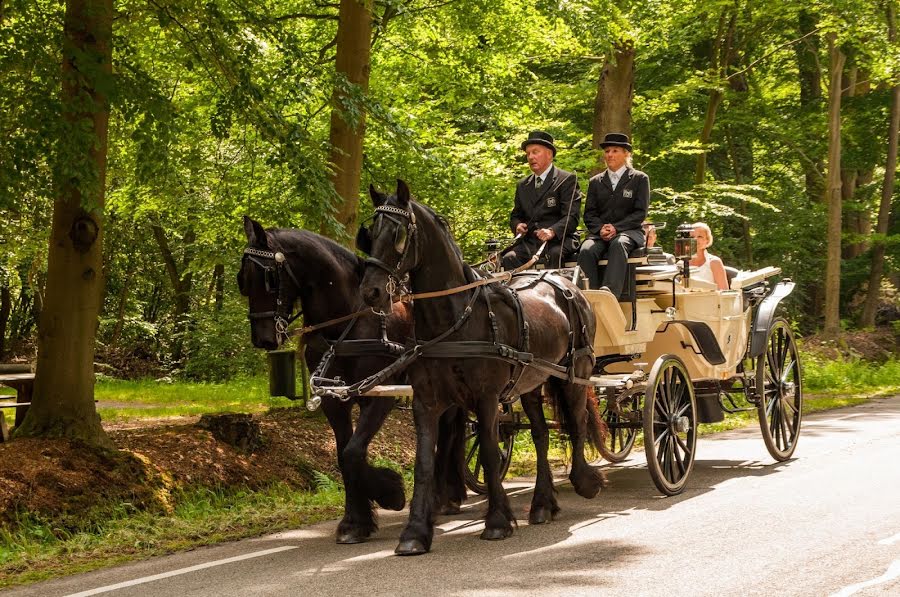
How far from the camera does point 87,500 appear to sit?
855 centimetres

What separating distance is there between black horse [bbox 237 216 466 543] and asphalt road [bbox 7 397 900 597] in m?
0.37

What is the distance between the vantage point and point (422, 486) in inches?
280

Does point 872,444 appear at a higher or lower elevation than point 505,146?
lower

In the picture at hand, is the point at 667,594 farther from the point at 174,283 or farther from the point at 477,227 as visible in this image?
the point at 174,283

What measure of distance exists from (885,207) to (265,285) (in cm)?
2522

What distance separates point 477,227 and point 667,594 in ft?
46.4

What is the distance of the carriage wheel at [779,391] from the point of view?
1090cm

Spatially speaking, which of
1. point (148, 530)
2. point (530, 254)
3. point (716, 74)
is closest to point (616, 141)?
point (530, 254)

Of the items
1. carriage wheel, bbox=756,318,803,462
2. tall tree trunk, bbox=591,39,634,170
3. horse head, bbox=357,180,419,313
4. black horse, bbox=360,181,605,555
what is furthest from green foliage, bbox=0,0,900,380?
carriage wheel, bbox=756,318,803,462

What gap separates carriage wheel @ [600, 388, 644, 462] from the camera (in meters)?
9.66

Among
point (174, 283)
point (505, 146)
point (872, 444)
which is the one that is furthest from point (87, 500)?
point (174, 283)

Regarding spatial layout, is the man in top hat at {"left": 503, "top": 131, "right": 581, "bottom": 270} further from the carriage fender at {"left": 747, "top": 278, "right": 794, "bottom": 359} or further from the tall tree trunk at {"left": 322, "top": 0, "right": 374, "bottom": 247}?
the tall tree trunk at {"left": 322, "top": 0, "right": 374, "bottom": 247}

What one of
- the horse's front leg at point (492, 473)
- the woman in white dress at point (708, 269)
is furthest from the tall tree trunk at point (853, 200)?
the horse's front leg at point (492, 473)

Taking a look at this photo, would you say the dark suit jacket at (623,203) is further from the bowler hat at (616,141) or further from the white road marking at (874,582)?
the white road marking at (874,582)
